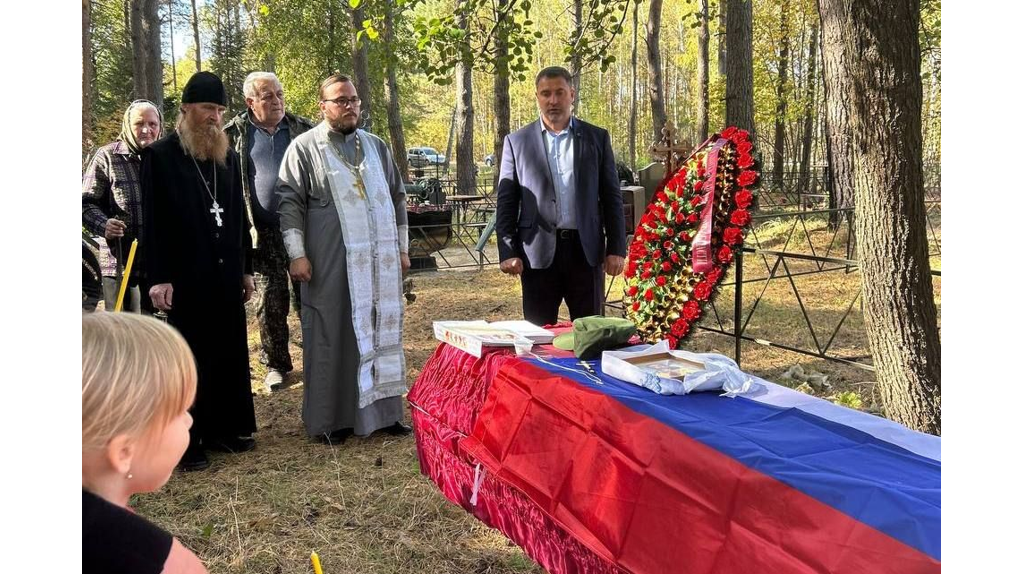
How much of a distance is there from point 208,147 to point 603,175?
6.61 feet

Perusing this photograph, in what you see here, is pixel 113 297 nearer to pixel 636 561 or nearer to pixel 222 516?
pixel 222 516

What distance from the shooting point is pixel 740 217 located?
3.45 metres

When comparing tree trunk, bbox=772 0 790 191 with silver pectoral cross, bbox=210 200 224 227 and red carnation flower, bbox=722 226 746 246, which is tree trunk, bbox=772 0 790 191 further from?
silver pectoral cross, bbox=210 200 224 227

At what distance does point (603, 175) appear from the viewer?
172 inches

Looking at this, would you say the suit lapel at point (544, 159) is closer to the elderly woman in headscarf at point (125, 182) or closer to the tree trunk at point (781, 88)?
the elderly woman in headscarf at point (125, 182)

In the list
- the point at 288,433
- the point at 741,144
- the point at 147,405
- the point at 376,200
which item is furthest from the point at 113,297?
the point at 147,405

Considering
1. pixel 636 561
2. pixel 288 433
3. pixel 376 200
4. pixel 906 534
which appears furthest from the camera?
pixel 288 433

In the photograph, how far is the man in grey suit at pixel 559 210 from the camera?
423 centimetres

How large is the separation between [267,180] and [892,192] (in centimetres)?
355

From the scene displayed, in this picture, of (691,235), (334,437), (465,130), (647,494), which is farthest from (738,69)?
(647,494)

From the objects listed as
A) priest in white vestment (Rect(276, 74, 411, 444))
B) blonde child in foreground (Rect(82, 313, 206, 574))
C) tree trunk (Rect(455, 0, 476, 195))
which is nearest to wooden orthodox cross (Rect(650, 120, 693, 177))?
tree trunk (Rect(455, 0, 476, 195))

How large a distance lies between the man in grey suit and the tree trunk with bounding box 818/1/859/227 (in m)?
1.15

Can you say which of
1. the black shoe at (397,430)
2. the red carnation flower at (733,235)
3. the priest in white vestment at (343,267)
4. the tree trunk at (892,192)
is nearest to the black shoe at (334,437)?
the priest in white vestment at (343,267)

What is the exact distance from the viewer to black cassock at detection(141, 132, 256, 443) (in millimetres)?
3969
